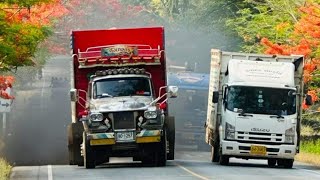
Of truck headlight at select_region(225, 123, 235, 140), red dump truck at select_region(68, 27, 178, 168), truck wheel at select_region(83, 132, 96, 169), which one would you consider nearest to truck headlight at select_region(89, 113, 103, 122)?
red dump truck at select_region(68, 27, 178, 168)

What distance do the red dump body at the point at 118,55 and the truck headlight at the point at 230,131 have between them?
7.43 feet

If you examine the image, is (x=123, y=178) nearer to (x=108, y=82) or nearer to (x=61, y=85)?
(x=108, y=82)

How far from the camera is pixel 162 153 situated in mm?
28453

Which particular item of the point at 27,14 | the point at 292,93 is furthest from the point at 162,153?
the point at 27,14

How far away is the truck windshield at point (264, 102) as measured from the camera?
29.9m

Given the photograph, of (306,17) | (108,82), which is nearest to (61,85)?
(306,17)

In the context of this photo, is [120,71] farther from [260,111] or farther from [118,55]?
[260,111]

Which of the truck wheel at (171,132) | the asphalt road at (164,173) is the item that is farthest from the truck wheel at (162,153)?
the truck wheel at (171,132)

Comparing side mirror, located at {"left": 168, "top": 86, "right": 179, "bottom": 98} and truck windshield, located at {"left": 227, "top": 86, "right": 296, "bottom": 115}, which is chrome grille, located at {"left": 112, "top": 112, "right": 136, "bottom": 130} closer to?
side mirror, located at {"left": 168, "top": 86, "right": 179, "bottom": 98}

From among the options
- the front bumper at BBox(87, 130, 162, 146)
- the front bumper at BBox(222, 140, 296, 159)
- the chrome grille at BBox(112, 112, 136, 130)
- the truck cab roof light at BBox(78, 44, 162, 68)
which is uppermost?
the truck cab roof light at BBox(78, 44, 162, 68)

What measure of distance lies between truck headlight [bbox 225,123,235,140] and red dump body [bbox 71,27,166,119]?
7.43 feet

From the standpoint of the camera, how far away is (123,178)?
24.5 metres

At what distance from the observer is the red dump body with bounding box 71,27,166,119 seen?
2977cm

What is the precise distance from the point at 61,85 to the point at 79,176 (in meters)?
53.7
